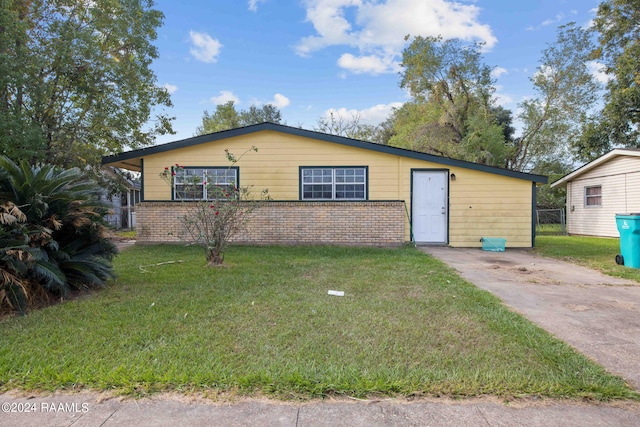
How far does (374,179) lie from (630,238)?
6.15 meters

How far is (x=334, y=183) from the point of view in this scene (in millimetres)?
10852

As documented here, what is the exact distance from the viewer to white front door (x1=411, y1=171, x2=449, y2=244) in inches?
424

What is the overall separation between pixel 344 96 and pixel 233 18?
44.6 feet

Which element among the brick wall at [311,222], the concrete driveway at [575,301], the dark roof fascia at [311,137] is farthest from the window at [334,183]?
the concrete driveway at [575,301]

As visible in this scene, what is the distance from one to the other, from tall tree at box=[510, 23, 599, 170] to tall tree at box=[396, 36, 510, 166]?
208 cm

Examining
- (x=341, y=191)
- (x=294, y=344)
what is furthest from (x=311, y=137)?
(x=294, y=344)

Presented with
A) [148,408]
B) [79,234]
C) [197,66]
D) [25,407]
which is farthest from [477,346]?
[197,66]

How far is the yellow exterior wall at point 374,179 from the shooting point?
10594mm

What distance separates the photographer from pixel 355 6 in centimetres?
1441

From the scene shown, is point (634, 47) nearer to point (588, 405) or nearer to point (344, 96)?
point (344, 96)

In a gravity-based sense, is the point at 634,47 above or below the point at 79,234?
above

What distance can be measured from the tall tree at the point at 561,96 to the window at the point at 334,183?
1605cm

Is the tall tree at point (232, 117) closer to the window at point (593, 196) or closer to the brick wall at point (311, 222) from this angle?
the brick wall at point (311, 222)

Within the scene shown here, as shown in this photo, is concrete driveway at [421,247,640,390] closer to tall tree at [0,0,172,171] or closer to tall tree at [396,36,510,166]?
tall tree at [0,0,172,171]
